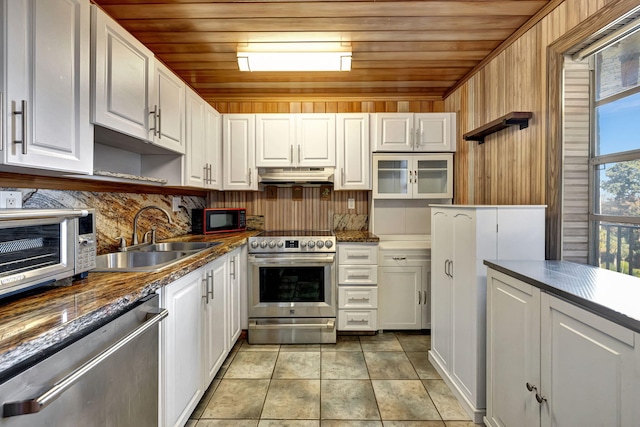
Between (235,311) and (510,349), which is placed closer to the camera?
(510,349)

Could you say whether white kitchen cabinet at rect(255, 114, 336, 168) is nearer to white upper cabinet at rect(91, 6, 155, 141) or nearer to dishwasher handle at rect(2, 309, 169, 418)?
white upper cabinet at rect(91, 6, 155, 141)

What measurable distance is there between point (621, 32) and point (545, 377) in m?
1.65

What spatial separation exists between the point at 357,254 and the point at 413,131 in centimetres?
140

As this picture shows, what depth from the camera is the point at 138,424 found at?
1131 mm

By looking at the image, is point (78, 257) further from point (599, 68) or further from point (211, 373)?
point (599, 68)

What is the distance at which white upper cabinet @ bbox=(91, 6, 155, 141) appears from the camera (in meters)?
1.33

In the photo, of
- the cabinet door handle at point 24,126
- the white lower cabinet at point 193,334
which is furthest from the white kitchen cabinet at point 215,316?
the cabinet door handle at point 24,126

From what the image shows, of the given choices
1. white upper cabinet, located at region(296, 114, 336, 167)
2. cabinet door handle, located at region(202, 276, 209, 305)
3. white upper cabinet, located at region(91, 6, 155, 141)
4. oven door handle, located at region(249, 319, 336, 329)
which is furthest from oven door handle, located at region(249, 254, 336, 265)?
white upper cabinet, located at region(91, 6, 155, 141)

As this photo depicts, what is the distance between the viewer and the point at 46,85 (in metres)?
1.07

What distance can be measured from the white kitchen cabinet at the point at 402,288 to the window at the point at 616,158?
1.33 meters

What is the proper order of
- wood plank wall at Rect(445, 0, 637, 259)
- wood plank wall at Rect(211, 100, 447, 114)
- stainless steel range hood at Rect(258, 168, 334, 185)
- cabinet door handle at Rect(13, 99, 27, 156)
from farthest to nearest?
1. wood plank wall at Rect(211, 100, 447, 114)
2. stainless steel range hood at Rect(258, 168, 334, 185)
3. wood plank wall at Rect(445, 0, 637, 259)
4. cabinet door handle at Rect(13, 99, 27, 156)

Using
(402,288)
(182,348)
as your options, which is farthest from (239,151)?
(402,288)

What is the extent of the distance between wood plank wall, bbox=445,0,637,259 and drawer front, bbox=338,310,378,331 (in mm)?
1429

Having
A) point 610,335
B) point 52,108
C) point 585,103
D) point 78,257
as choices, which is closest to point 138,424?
point 78,257
